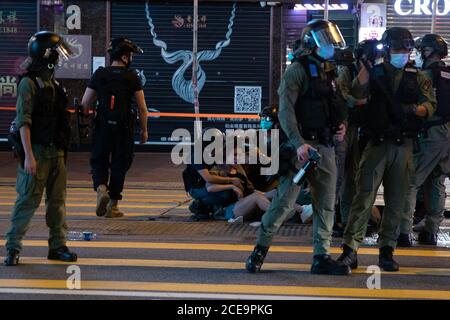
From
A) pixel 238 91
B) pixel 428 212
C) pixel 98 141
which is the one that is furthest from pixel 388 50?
pixel 238 91

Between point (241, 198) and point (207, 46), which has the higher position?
point (207, 46)

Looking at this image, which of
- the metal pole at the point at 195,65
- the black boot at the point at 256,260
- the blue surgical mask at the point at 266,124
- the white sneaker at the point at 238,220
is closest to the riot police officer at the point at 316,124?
the black boot at the point at 256,260

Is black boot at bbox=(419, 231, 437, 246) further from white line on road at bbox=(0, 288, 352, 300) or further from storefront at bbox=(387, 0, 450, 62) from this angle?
storefront at bbox=(387, 0, 450, 62)

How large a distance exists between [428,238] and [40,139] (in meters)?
3.98

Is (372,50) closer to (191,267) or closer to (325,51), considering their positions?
(325,51)

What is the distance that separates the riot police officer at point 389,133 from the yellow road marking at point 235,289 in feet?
2.45

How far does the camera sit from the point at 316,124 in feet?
24.0

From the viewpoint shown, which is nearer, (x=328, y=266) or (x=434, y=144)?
(x=328, y=266)

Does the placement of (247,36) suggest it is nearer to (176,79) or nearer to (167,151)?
(176,79)

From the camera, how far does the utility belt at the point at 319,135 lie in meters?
7.32

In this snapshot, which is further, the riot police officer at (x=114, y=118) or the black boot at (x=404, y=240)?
the riot police officer at (x=114, y=118)

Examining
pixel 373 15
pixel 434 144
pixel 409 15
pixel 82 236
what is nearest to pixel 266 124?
pixel 434 144

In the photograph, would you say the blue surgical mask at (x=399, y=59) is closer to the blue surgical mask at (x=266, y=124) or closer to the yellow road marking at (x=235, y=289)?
the yellow road marking at (x=235, y=289)

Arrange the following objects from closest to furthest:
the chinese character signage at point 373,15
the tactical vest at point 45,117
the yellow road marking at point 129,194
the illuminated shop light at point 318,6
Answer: the tactical vest at point 45,117, the yellow road marking at point 129,194, the chinese character signage at point 373,15, the illuminated shop light at point 318,6
